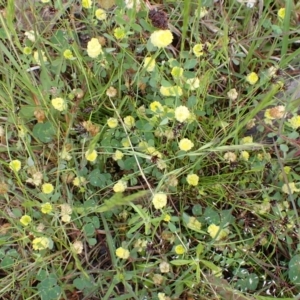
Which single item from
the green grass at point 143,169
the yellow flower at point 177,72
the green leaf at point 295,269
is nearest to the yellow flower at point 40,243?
the green grass at point 143,169

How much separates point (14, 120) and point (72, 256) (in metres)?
0.42

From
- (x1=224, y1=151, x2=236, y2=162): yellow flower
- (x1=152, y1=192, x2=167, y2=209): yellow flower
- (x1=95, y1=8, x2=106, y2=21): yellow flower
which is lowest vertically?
(x1=152, y1=192, x2=167, y2=209): yellow flower

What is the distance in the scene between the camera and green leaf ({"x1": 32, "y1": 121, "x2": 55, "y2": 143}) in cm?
145

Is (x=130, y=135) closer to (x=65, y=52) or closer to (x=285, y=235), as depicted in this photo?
(x=65, y=52)

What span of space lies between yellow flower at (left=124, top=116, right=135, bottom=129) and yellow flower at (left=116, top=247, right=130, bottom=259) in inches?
13.4

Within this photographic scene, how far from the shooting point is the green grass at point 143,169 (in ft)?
4.43

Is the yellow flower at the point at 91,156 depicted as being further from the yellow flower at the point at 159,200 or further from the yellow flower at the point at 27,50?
the yellow flower at the point at 27,50

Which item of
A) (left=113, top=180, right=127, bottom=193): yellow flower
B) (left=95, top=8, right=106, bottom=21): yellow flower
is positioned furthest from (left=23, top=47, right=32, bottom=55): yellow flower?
(left=113, top=180, right=127, bottom=193): yellow flower

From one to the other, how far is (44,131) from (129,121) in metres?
0.26

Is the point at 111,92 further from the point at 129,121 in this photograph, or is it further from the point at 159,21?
the point at 159,21

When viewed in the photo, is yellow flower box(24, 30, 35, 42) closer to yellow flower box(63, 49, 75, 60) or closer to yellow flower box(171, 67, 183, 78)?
yellow flower box(63, 49, 75, 60)

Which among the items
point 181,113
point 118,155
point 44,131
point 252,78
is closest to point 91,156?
point 118,155

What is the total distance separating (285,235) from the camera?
1362mm

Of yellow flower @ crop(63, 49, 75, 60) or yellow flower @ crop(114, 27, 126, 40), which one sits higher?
yellow flower @ crop(114, 27, 126, 40)
